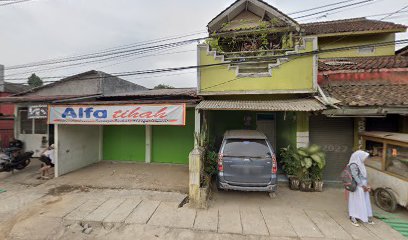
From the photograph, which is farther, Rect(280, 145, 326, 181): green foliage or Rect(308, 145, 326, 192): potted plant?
Rect(308, 145, 326, 192): potted plant

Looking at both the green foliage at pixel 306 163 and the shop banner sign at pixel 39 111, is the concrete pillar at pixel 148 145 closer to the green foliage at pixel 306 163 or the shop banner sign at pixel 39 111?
the shop banner sign at pixel 39 111

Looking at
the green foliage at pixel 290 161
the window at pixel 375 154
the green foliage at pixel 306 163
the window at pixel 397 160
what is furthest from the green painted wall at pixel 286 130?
the window at pixel 397 160

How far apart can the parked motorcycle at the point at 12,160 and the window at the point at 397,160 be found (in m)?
13.0

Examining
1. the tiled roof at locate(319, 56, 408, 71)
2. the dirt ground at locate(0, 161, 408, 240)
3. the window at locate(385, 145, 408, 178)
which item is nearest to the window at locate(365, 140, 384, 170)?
the window at locate(385, 145, 408, 178)

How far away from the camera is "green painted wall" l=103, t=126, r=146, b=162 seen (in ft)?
31.6

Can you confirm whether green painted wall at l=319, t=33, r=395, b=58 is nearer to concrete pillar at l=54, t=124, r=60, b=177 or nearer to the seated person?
concrete pillar at l=54, t=124, r=60, b=177

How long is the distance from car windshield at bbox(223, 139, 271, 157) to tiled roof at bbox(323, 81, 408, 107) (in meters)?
2.96

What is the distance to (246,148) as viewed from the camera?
18.1 feet

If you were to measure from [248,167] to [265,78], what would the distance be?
337 cm

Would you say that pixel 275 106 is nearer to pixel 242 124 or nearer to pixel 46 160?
pixel 242 124

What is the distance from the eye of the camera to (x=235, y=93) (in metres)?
7.10

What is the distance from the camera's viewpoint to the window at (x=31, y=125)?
1086cm

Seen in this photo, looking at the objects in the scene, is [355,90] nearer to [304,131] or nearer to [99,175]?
[304,131]

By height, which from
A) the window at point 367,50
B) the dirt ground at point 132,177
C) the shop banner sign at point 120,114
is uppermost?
the window at point 367,50
